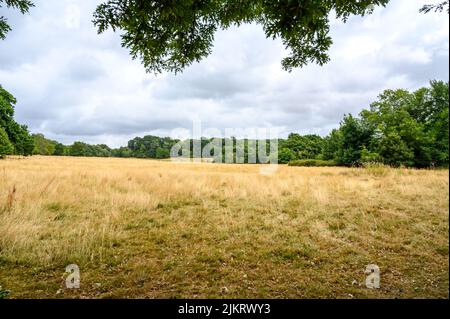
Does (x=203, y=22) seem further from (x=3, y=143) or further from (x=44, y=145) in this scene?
(x=44, y=145)

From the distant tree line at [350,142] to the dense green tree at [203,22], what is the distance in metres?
1.41

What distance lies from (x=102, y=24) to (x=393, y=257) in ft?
17.6

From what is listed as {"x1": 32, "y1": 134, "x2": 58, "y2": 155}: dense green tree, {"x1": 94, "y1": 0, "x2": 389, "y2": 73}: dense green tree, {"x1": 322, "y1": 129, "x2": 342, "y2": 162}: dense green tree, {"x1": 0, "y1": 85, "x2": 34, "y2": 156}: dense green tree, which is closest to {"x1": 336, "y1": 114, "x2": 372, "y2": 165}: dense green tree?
{"x1": 322, "y1": 129, "x2": 342, "y2": 162}: dense green tree

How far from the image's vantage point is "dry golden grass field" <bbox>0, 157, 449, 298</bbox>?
338cm

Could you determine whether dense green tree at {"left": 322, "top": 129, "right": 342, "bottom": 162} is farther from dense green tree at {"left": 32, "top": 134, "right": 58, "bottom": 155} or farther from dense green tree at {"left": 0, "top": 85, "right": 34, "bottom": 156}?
dense green tree at {"left": 32, "top": 134, "right": 58, "bottom": 155}

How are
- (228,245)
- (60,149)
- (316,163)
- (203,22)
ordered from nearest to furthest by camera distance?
(203,22), (228,245), (316,163), (60,149)

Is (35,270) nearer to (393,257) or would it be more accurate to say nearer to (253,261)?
(253,261)

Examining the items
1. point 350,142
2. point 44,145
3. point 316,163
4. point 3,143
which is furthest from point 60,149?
point 350,142

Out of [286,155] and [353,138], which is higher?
[353,138]

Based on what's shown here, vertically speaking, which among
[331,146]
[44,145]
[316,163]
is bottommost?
[316,163]

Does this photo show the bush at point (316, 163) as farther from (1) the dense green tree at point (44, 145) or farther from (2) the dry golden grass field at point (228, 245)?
(1) the dense green tree at point (44, 145)

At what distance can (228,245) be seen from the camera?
4938mm

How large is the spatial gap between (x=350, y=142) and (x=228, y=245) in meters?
41.3

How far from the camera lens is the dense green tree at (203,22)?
114 inches
